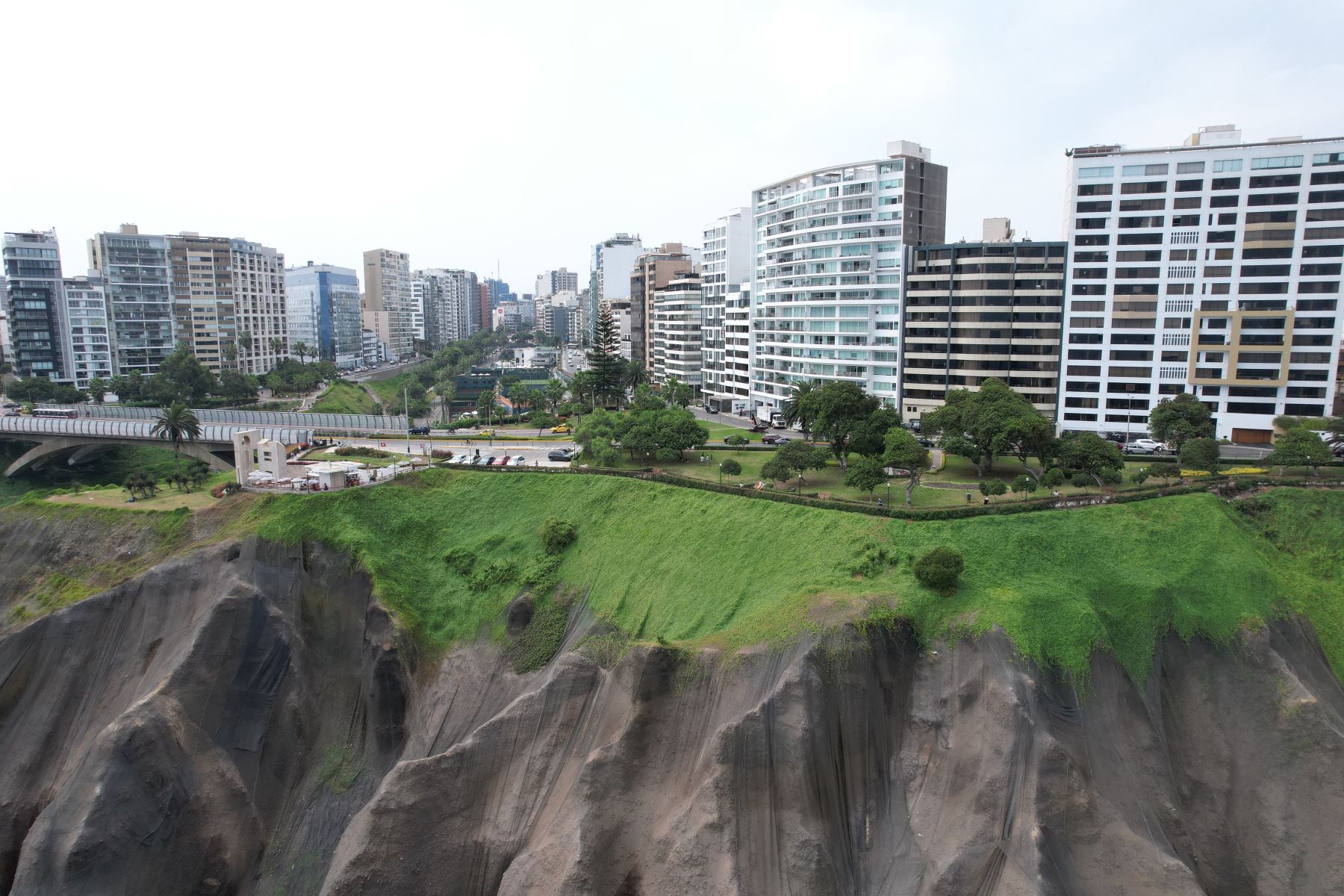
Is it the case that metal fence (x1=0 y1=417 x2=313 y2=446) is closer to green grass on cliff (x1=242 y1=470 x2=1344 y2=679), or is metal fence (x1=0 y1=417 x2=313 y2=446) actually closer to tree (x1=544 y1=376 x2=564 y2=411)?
green grass on cliff (x1=242 y1=470 x2=1344 y2=679)

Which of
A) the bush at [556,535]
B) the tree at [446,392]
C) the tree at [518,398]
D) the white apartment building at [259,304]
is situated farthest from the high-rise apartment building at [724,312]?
the white apartment building at [259,304]

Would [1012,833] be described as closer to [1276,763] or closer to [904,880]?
[904,880]

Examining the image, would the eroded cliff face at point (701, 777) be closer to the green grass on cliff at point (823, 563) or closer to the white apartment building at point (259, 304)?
the green grass on cliff at point (823, 563)

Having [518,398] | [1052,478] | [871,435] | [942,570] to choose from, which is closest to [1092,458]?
[1052,478]

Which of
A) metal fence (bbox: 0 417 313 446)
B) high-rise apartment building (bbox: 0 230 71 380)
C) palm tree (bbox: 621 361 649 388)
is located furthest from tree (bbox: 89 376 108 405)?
palm tree (bbox: 621 361 649 388)

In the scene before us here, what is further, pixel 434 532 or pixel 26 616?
pixel 434 532

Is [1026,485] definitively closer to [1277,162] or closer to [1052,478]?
[1052,478]

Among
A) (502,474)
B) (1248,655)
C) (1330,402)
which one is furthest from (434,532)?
(1330,402)
